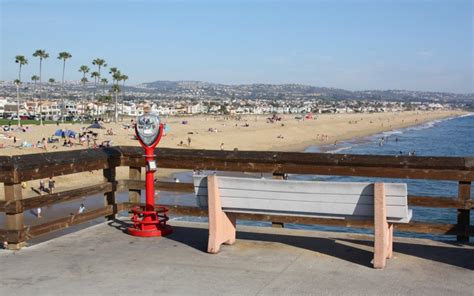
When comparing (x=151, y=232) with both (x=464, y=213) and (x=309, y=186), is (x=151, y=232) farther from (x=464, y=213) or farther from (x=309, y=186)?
(x=464, y=213)

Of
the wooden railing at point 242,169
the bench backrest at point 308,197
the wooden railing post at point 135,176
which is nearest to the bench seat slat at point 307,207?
the bench backrest at point 308,197

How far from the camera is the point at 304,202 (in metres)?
5.69

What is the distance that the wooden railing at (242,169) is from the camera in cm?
606

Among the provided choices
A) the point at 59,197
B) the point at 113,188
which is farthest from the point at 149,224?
the point at 59,197

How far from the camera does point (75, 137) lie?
5066cm

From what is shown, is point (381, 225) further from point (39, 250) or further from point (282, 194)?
point (39, 250)

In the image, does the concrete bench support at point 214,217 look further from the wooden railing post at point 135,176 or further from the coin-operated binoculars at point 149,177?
the wooden railing post at point 135,176

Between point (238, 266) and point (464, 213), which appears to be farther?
point (464, 213)

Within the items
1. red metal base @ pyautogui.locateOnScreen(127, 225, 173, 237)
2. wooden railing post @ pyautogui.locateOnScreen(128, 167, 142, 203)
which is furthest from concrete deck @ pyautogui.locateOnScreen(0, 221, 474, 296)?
wooden railing post @ pyautogui.locateOnScreen(128, 167, 142, 203)

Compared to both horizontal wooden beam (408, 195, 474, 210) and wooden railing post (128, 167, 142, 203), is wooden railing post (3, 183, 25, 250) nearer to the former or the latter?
wooden railing post (128, 167, 142, 203)

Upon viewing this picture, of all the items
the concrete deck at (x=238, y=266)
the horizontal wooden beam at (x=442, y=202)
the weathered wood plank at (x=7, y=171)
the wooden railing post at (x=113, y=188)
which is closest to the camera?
the concrete deck at (x=238, y=266)

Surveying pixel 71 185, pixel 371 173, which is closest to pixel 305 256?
pixel 371 173

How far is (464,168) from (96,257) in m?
3.88

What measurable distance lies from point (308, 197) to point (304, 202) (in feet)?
0.23
